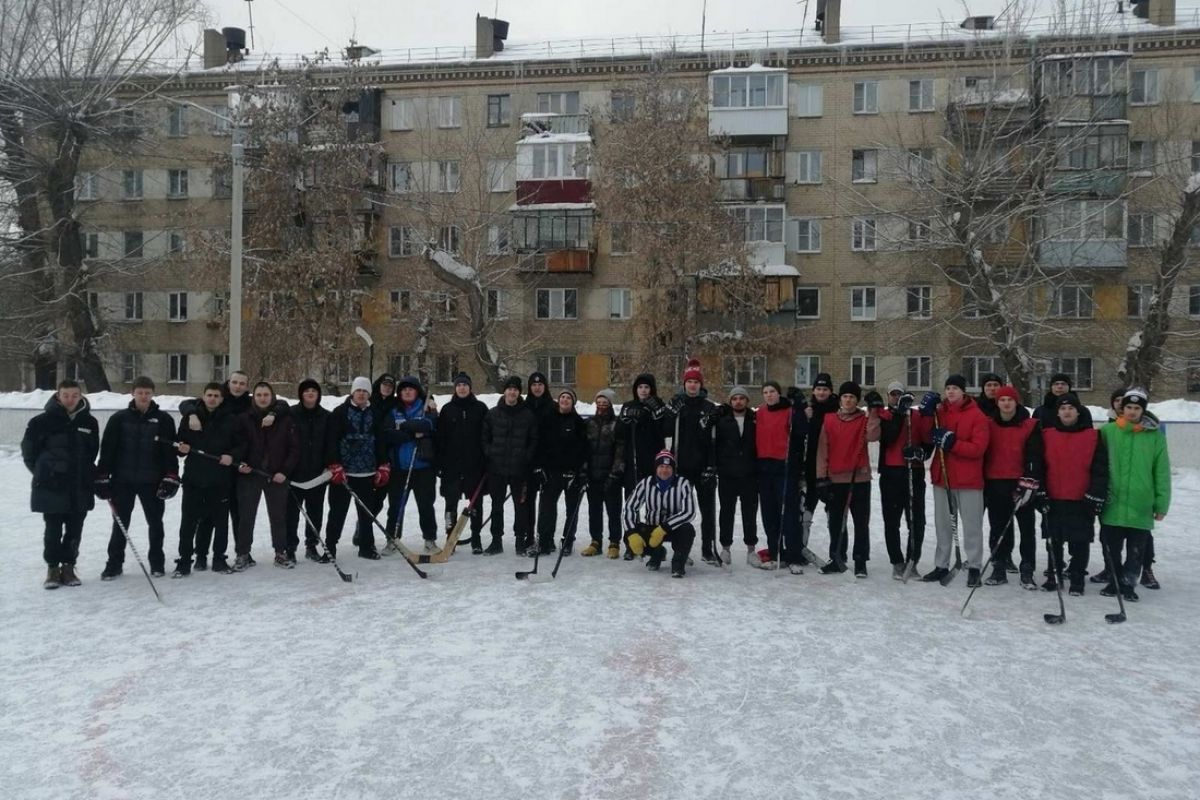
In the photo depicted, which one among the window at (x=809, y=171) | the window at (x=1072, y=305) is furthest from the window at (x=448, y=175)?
the window at (x=1072, y=305)

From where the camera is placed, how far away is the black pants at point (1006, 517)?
804 centimetres

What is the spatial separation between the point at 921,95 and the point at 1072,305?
361 inches

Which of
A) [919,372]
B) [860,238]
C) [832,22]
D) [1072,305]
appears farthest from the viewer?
[832,22]

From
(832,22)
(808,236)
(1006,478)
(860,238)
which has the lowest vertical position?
(1006,478)

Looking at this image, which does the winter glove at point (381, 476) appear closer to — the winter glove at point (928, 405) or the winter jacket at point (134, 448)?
the winter jacket at point (134, 448)

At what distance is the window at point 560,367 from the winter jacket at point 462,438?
82.9ft

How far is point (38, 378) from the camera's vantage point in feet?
109

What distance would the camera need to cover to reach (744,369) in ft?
102

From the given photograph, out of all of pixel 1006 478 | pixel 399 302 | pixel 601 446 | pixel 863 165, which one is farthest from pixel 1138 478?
pixel 399 302

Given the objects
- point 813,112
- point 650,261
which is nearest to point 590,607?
point 650,261

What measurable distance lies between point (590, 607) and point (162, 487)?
386cm

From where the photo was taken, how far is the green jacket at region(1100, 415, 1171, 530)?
7348 millimetres

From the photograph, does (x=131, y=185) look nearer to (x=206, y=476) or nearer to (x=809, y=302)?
(x=809, y=302)

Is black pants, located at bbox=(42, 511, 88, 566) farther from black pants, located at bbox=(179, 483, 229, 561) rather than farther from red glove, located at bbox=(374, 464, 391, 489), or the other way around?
red glove, located at bbox=(374, 464, 391, 489)
